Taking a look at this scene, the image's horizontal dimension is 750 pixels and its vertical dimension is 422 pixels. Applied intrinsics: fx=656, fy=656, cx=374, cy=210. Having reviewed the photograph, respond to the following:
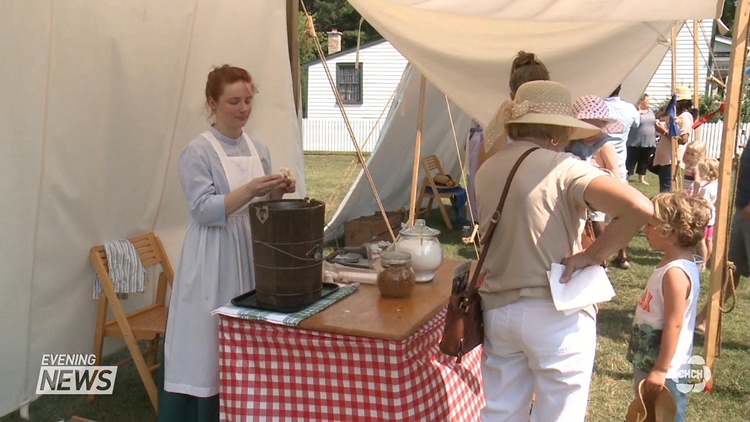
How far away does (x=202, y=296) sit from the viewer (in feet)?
7.66

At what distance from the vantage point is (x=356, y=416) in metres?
2.13

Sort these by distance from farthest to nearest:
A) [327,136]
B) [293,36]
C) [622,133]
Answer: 1. [327,136]
2. [622,133]
3. [293,36]

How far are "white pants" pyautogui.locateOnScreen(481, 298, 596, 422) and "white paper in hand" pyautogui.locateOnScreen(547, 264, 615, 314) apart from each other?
5 centimetres

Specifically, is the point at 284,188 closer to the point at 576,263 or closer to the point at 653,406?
the point at 576,263

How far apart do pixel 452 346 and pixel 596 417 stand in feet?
4.73

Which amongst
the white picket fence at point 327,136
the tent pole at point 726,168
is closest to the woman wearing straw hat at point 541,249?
the tent pole at point 726,168

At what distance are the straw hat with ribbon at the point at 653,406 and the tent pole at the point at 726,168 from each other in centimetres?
30

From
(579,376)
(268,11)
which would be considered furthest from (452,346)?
(268,11)

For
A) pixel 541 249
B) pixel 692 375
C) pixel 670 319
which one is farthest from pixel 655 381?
pixel 541 249

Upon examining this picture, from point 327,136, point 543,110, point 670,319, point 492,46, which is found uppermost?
point 327,136

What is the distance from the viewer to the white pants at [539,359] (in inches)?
71.1

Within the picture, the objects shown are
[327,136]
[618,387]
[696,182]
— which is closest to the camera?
Answer: [618,387]

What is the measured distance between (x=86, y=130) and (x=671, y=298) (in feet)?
7.83

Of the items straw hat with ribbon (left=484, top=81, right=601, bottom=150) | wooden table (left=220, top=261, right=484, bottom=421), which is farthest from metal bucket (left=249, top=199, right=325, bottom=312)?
straw hat with ribbon (left=484, top=81, right=601, bottom=150)
